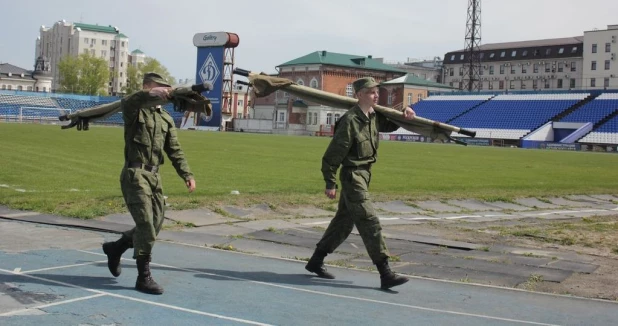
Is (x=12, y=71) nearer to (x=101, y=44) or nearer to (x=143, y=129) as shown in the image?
(x=101, y=44)

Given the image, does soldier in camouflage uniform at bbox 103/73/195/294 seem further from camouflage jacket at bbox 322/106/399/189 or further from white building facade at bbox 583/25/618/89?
white building facade at bbox 583/25/618/89

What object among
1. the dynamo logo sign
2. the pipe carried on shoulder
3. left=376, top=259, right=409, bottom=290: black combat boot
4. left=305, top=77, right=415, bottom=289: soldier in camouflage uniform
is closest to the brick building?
the dynamo logo sign

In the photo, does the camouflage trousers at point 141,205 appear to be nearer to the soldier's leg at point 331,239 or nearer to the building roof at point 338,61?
the soldier's leg at point 331,239

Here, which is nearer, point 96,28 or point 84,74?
point 84,74

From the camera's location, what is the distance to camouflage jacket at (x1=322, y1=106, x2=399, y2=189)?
328 inches

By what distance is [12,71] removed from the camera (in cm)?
16550

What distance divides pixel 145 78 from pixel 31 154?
72.9 ft

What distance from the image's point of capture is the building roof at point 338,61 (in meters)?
116

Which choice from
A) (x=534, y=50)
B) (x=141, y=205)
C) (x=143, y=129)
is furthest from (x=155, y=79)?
(x=534, y=50)

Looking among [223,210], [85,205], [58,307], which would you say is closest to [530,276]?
[58,307]

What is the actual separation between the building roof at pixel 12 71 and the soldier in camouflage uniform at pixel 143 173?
168 m

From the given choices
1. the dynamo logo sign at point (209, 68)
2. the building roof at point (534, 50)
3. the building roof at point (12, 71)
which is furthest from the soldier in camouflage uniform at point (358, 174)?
the building roof at point (12, 71)

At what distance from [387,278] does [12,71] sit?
172849 mm

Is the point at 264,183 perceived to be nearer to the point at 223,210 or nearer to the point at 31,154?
the point at 223,210
